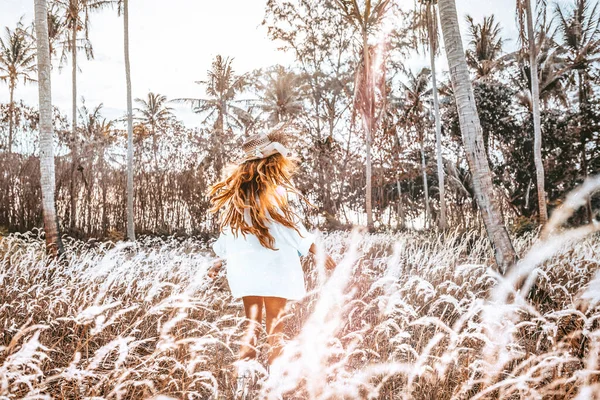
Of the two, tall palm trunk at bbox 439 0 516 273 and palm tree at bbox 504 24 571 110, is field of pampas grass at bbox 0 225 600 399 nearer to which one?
tall palm trunk at bbox 439 0 516 273

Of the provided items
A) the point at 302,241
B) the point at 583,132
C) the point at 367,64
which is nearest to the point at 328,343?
the point at 302,241

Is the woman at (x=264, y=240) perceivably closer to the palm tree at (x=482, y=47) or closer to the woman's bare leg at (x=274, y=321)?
the woman's bare leg at (x=274, y=321)

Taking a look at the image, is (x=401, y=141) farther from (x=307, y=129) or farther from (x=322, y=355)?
(x=322, y=355)

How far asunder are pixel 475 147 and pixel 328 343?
2.42 metres

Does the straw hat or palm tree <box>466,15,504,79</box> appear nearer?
the straw hat

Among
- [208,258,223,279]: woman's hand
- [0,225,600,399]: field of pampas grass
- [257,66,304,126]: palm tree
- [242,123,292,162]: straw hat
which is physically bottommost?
[0,225,600,399]: field of pampas grass

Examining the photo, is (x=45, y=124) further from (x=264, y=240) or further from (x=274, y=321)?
(x=274, y=321)

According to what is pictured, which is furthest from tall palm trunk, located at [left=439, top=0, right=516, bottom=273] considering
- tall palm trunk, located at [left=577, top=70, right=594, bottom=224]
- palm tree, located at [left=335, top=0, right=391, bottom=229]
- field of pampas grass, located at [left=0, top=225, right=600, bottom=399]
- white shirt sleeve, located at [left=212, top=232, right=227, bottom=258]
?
tall palm trunk, located at [left=577, top=70, right=594, bottom=224]

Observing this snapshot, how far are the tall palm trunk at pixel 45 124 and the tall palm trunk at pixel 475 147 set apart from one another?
5.67 m

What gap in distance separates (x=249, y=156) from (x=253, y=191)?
9.9 inches

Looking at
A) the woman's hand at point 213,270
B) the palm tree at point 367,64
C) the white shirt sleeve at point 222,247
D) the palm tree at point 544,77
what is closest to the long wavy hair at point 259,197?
the white shirt sleeve at point 222,247

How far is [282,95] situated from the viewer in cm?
2256

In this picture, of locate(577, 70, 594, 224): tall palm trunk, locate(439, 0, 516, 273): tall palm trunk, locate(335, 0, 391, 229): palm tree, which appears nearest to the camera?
locate(439, 0, 516, 273): tall palm trunk

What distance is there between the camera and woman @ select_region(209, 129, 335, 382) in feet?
A: 7.81
